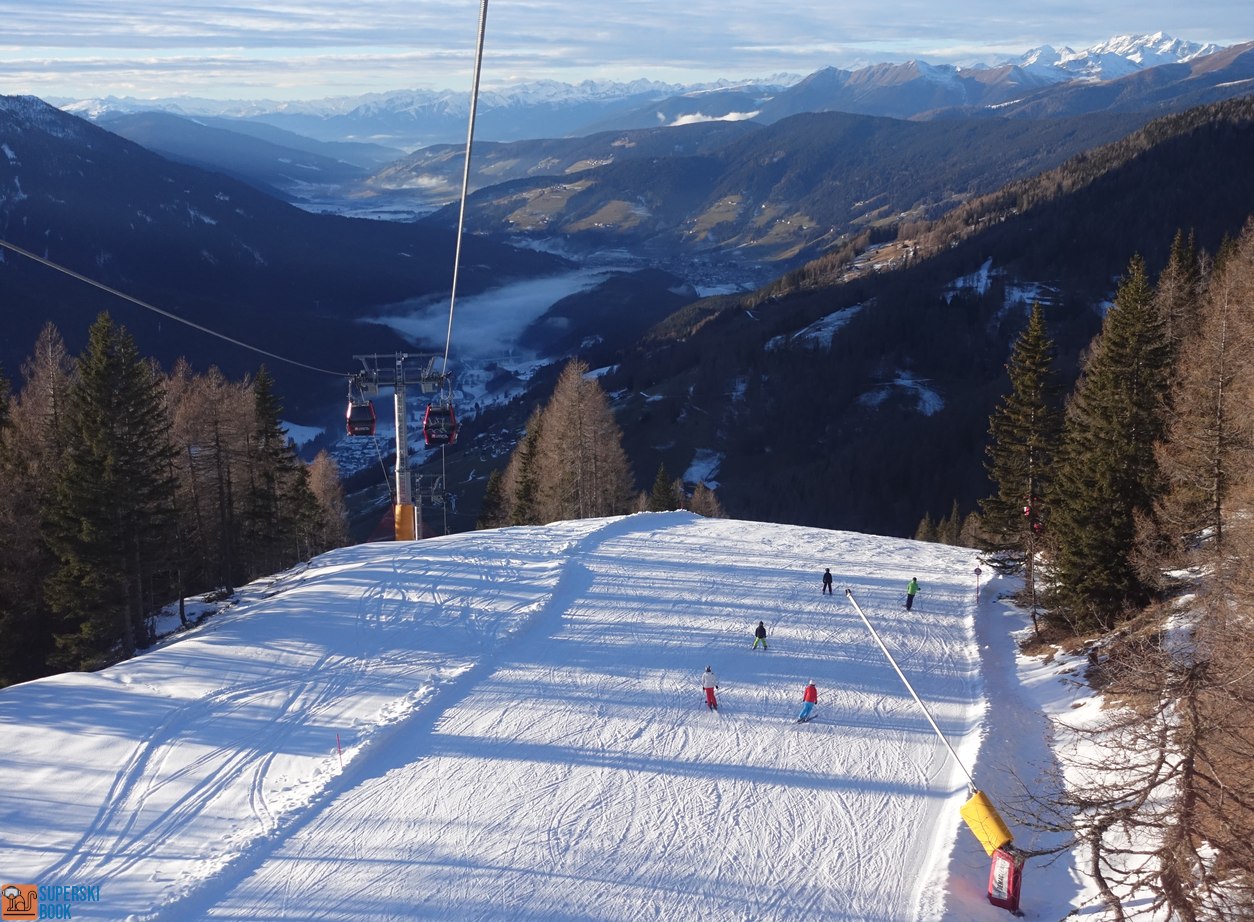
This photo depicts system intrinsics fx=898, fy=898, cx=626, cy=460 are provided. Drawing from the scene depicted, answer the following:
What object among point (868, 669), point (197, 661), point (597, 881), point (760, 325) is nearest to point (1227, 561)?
point (868, 669)

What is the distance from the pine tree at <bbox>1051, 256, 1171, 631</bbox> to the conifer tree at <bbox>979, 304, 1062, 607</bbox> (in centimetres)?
223

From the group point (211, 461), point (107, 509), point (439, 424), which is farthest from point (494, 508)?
point (107, 509)

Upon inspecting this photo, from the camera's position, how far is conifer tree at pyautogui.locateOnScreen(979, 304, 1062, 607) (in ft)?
105

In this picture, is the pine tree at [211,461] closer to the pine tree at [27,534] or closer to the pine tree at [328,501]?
the pine tree at [27,534]

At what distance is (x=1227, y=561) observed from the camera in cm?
2108

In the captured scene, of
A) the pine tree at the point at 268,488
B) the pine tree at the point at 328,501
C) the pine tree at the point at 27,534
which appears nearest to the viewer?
the pine tree at the point at 27,534

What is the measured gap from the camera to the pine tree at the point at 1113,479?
26.7 meters

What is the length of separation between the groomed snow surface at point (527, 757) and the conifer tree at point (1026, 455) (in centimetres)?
251

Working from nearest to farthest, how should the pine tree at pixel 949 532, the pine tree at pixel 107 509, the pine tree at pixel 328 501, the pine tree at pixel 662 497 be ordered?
the pine tree at pixel 107 509
the pine tree at pixel 662 497
the pine tree at pixel 328 501
the pine tree at pixel 949 532

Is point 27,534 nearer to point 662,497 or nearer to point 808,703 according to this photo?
point 808,703

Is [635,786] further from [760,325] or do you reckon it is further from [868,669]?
[760,325]

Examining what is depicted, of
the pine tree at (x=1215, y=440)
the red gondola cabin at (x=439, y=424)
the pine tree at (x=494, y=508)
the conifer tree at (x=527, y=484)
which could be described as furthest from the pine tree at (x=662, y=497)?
the pine tree at (x=1215, y=440)

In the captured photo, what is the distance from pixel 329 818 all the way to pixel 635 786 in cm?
619

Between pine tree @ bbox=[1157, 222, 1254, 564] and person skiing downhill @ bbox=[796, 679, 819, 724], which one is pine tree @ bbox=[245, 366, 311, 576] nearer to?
person skiing downhill @ bbox=[796, 679, 819, 724]
